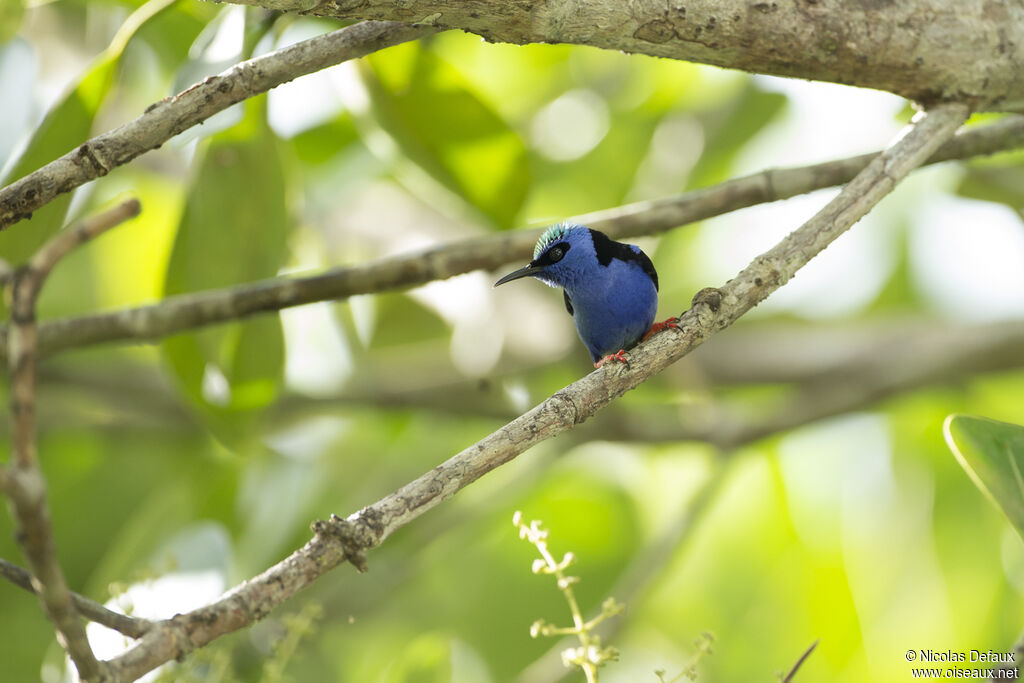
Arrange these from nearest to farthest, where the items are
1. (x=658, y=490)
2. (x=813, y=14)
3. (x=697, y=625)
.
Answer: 1. (x=813, y=14)
2. (x=697, y=625)
3. (x=658, y=490)

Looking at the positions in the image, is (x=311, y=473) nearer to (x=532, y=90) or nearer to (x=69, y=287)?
(x=69, y=287)

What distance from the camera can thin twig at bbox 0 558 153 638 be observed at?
1.63 m

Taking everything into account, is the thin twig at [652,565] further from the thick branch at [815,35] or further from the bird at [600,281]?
the thick branch at [815,35]

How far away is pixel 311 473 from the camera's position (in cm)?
531

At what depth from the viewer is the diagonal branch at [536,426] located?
5.42 ft

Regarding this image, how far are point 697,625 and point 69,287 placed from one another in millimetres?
4319

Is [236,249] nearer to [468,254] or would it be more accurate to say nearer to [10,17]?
[468,254]

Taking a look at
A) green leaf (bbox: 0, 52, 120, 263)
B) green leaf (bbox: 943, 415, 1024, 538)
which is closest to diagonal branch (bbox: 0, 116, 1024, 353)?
green leaf (bbox: 0, 52, 120, 263)

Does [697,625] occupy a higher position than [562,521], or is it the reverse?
[562,521]

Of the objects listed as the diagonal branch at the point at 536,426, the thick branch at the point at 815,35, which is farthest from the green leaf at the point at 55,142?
the diagonal branch at the point at 536,426

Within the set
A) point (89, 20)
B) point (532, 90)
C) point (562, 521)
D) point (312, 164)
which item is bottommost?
point (562, 521)

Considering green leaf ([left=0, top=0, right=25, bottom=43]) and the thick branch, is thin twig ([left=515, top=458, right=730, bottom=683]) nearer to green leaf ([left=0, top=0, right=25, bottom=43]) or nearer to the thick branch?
the thick branch

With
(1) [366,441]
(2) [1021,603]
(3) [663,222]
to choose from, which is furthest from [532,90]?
(2) [1021,603]

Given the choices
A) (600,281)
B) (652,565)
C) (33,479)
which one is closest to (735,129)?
(600,281)
